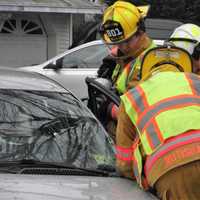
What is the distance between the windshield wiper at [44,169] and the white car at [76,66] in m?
6.95

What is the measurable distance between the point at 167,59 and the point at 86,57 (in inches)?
279

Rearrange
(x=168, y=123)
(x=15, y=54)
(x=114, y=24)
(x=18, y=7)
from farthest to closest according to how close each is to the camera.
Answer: (x=15, y=54) → (x=18, y=7) → (x=114, y=24) → (x=168, y=123)

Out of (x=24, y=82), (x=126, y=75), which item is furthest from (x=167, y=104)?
(x=24, y=82)

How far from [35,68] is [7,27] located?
583 centimetres

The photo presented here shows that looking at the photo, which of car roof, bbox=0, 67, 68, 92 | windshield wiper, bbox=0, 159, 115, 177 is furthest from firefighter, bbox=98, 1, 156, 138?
windshield wiper, bbox=0, 159, 115, 177

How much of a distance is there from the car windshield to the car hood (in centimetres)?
34

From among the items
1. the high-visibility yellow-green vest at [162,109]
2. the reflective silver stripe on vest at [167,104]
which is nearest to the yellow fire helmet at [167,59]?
the high-visibility yellow-green vest at [162,109]

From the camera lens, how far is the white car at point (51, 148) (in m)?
2.89

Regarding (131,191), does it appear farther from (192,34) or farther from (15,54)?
(15,54)

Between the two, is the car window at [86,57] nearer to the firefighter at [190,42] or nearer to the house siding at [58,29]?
the house siding at [58,29]

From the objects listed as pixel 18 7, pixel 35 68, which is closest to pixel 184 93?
pixel 35 68

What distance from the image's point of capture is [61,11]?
49.3 feet

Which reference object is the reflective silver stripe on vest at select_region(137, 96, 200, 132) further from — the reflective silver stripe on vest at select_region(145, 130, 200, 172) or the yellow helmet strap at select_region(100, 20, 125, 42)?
the yellow helmet strap at select_region(100, 20, 125, 42)

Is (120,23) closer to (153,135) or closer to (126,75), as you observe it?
(126,75)
